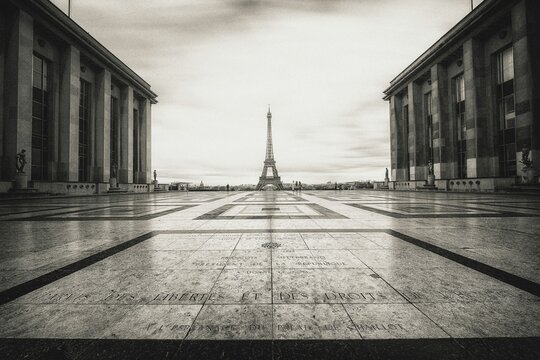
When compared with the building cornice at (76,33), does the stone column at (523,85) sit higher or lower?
lower

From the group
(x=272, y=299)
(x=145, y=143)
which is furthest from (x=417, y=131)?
(x=145, y=143)

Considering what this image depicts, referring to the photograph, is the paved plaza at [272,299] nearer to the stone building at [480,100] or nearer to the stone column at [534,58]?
the stone column at [534,58]

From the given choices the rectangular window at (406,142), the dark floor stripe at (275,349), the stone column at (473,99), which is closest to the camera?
the dark floor stripe at (275,349)

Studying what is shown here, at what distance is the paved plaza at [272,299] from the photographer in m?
2.10

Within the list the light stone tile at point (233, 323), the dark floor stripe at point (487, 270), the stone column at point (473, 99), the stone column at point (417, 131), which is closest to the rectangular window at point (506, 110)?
the stone column at point (473, 99)

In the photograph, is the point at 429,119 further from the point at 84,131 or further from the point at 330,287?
the point at 84,131

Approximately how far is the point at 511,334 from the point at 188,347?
8.89ft

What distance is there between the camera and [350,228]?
735cm

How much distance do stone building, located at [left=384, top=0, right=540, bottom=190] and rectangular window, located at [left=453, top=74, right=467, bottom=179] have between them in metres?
0.14

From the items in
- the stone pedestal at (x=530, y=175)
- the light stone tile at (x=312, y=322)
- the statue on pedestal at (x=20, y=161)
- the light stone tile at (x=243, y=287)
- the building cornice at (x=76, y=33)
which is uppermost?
the building cornice at (x=76, y=33)

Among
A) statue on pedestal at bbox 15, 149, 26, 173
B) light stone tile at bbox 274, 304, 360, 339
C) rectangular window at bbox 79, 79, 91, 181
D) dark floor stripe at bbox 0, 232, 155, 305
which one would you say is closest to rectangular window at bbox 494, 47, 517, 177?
light stone tile at bbox 274, 304, 360, 339

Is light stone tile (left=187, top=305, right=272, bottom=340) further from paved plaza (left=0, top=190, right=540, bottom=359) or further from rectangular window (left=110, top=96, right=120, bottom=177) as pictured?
rectangular window (left=110, top=96, right=120, bottom=177)

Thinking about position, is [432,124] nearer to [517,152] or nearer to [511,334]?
[517,152]

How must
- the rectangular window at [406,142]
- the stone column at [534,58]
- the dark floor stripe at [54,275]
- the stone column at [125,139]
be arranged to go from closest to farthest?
1. the dark floor stripe at [54,275]
2. the stone column at [534,58]
3. the stone column at [125,139]
4. the rectangular window at [406,142]
